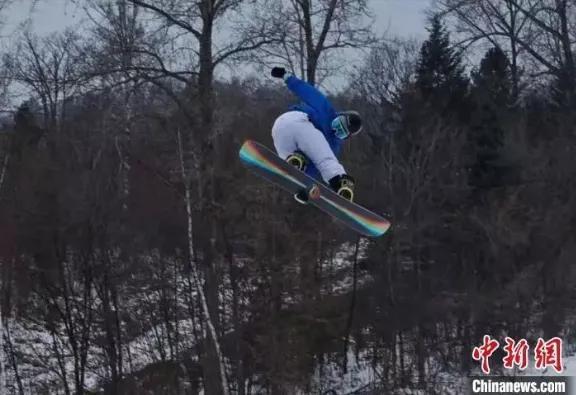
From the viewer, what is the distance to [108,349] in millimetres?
16266

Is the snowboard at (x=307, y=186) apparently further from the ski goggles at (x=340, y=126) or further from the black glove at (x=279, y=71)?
the black glove at (x=279, y=71)

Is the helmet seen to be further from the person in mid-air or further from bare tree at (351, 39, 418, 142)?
bare tree at (351, 39, 418, 142)

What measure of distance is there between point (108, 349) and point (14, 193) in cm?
446

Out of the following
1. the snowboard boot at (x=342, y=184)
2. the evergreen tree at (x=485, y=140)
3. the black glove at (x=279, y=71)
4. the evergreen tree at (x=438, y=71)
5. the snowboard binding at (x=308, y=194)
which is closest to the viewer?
the black glove at (x=279, y=71)

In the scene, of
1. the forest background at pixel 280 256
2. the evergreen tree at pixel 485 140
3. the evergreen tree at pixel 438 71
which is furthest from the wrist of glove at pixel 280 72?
the evergreen tree at pixel 485 140

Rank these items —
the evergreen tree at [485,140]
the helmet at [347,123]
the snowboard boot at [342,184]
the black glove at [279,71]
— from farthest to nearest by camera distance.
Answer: the evergreen tree at [485,140] < the snowboard boot at [342,184] < the helmet at [347,123] < the black glove at [279,71]

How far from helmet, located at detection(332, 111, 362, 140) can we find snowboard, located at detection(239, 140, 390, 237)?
45 cm

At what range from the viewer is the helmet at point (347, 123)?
14.6ft

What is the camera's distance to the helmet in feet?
14.6

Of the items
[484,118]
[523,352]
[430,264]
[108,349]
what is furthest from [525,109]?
[108,349]

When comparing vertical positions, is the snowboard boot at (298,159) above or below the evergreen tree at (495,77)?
below

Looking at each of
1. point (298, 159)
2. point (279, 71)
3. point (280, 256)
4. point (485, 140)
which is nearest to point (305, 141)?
point (298, 159)

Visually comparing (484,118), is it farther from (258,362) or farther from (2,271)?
(2,271)
